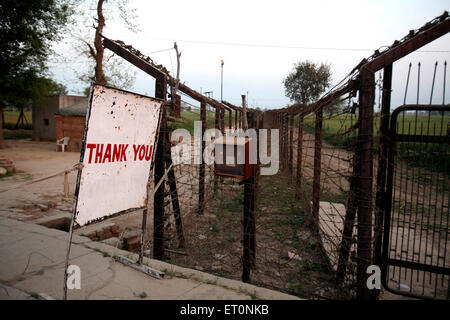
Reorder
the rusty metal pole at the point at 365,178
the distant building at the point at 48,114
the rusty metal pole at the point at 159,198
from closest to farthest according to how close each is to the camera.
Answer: the rusty metal pole at the point at 365,178
the rusty metal pole at the point at 159,198
the distant building at the point at 48,114

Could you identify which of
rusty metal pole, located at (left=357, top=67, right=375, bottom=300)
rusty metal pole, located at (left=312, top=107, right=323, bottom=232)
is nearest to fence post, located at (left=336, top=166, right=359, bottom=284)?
rusty metal pole, located at (left=357, top=67, right=375, bottom=300)

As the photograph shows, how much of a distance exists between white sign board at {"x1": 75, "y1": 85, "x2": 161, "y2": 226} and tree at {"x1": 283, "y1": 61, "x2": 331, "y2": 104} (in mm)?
22223

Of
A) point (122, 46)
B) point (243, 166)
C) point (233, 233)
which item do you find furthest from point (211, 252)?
point (122, 46)

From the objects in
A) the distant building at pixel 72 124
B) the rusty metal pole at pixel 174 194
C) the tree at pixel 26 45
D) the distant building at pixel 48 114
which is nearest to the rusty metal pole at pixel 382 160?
the rusty metal pole at pixel 174 194

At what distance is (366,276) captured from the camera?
108 inches

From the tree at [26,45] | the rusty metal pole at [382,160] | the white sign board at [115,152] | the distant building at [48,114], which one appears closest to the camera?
the white sign board at [115,152]

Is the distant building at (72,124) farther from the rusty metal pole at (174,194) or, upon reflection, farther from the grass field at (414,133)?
the grass field at (414,133)

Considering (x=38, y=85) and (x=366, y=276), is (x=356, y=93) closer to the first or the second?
(x=366, y=276)

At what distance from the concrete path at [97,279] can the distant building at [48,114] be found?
21.0 m

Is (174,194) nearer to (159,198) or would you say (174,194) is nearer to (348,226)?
(159,198)

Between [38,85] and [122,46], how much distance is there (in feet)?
59.2

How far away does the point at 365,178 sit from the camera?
8.84ft

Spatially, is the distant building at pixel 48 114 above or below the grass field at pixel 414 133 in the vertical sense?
above

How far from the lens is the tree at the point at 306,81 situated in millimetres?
24420
